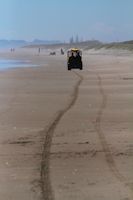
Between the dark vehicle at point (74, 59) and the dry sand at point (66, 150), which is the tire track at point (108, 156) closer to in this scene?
the dry sand at point (66, 150)

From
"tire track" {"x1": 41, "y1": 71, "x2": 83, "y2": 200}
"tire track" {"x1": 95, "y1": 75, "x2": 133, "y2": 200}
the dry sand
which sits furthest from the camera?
"tire track" {"x1": 95, "y1": 75, "x2": 133, "y2": 200}

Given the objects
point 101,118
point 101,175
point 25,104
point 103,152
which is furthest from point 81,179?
point 25,104

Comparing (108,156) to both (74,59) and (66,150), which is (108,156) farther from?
(74,59)

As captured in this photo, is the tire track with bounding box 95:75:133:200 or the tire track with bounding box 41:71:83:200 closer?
the tire track with bounding box 41:71:83:200

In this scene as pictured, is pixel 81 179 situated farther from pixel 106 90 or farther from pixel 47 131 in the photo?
pixel 106 90

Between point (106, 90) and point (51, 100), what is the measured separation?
429 centimetres

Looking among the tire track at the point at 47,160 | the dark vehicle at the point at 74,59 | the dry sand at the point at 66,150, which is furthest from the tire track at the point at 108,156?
the dark vehicle at the point at 74,59

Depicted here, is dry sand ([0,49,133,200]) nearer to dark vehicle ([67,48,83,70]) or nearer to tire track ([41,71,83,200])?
tire track ([41,71,83,200])

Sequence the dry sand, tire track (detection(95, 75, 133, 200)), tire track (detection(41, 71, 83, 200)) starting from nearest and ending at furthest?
tire track (detection(41, 71, 83, 200)), the dry sand, tire track (detection(95, 75, 133, 200))

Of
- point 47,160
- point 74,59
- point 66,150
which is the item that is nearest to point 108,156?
point 66,150

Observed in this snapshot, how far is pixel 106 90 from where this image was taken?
2252 cm

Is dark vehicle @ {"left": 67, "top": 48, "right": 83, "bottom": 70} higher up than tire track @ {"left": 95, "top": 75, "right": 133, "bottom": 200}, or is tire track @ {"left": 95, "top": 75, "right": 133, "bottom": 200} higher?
tire track @ {"left": 95, "top": 75, "right": 133, "bottom": 200}

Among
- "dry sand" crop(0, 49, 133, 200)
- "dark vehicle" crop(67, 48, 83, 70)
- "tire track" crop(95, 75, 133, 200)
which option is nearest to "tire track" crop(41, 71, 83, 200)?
"dry sand" crop(0, 49, 133, 200)

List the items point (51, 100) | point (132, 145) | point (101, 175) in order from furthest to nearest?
point (51, 100)
point (132, 145)
point (101, 175)
